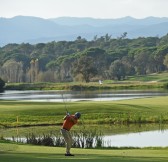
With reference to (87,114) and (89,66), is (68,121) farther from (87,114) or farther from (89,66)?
(89,66)

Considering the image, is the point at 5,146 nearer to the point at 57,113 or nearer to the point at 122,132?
the point at 122,132

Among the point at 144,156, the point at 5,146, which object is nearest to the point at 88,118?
the point at 5,146

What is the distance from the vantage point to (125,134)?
3778cm

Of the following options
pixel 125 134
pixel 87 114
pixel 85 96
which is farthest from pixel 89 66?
pixel 125 134

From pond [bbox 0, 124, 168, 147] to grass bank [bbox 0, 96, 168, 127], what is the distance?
8.19 ft

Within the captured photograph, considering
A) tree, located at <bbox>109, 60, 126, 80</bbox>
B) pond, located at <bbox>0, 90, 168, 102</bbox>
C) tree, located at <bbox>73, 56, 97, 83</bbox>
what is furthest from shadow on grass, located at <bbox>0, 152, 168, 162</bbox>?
tree, located at <bbox>109, 60, 126, 80</bbox>

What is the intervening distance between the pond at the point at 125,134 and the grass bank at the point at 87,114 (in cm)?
250

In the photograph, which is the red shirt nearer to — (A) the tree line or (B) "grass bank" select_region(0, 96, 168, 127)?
(B) "grass bank" select_region(0, 96, 168, 127)

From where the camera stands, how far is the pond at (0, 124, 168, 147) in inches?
1276

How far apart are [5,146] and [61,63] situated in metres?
155

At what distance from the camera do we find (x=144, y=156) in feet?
71.3

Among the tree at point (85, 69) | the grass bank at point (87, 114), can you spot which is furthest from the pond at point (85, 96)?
the tree at point (85, 69)

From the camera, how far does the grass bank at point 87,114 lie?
45.9m

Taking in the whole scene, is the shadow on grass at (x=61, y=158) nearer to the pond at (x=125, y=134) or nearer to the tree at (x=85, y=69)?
the pond at (x=125, y=134)
